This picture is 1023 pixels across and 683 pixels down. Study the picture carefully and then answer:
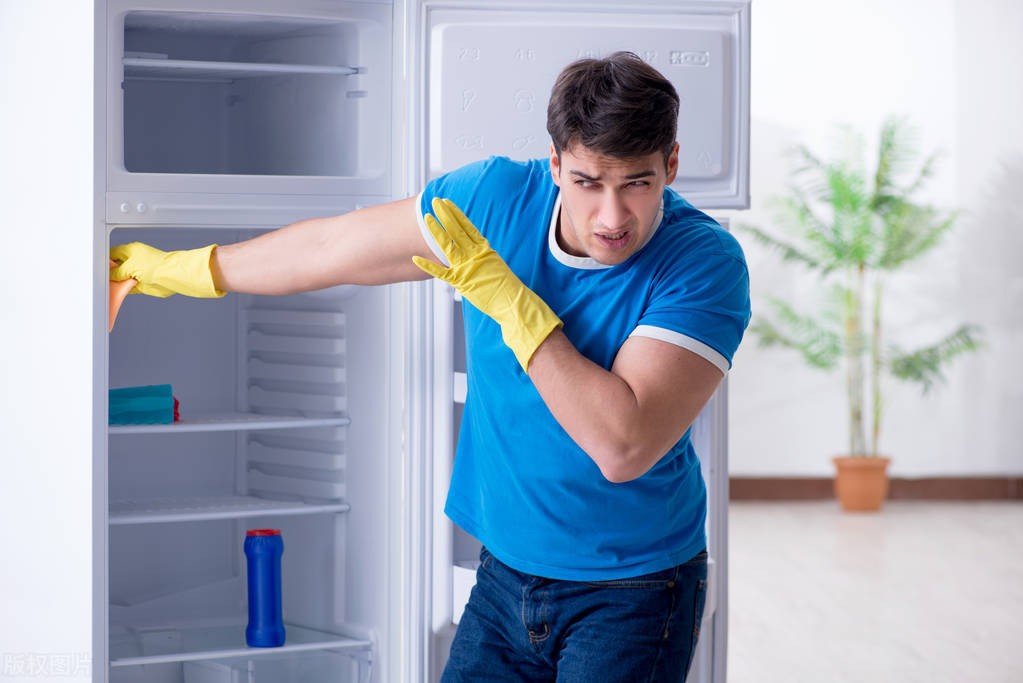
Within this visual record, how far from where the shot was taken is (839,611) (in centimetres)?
478

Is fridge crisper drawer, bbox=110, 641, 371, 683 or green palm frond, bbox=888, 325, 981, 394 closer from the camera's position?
fridge crisper drawer, bbox=110, 641, 371, 683

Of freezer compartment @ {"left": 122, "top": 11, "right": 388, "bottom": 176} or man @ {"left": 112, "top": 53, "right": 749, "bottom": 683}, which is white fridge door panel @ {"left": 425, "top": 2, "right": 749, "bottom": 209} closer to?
freezer compartment @ {"left": 122, "top": 11, "right": 388, "bottom": 176}

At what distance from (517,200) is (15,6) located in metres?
1.26

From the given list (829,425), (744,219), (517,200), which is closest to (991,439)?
(829,425)

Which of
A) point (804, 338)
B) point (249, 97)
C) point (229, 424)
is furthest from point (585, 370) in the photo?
point (804, 338)

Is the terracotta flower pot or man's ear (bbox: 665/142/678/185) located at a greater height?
man's ear (bbox: 665/142/678/185)

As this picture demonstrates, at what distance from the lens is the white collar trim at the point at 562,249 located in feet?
6.23

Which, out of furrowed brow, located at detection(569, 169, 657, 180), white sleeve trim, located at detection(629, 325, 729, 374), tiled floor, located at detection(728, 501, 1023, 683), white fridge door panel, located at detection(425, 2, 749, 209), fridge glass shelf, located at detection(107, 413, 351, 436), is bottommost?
tiled floor, located at detection(728, 501, 1023, 683)

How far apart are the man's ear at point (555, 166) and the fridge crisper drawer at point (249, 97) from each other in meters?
0.73

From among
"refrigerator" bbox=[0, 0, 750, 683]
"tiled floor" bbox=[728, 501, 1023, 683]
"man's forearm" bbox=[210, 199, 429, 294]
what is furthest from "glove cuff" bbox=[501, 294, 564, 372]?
"tiled floor" bbox=[728, 501, 1023, 683]

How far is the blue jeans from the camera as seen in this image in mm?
1904

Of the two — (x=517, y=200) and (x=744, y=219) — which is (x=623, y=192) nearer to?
(x=517, y=200)

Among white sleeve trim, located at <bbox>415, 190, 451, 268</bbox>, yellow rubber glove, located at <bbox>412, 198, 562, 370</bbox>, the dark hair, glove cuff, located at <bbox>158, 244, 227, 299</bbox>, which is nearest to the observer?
the dark hair

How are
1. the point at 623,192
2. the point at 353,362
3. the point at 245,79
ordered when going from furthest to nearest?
the point at 245,79 → the point at 353,362 → the point at 623,192
